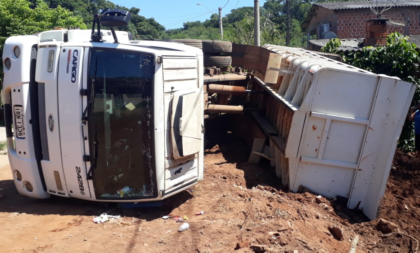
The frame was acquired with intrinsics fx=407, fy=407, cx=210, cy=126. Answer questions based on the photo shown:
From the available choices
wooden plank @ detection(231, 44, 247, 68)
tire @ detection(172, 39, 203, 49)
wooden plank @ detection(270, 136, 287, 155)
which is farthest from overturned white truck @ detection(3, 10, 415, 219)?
wooden plank @ detection(231, 44, 247, 68)

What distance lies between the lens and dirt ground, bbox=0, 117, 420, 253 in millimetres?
4309

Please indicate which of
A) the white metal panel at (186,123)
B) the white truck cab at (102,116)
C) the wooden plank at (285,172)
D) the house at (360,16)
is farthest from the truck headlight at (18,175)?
the house at (360,16)

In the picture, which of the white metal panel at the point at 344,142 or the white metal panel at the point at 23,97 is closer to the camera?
the white metal panel at the point at 23,97

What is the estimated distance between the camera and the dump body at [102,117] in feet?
15.8

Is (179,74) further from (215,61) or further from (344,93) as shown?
(215,61)

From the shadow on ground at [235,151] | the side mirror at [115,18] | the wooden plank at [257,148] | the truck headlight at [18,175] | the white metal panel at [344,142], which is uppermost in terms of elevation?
the side mirror at [115,18]

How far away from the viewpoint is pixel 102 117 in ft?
15.8

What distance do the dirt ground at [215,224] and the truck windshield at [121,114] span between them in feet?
2.21

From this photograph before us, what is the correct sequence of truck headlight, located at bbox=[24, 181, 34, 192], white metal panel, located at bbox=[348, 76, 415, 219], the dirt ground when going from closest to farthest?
the dirt ground, truck headlight, located at bbox=[24, 181, 34, 192], white metal panel, located at bbox=[348, 76, 415, 219]

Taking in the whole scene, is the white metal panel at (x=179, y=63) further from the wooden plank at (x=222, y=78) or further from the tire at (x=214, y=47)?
the tire at (x=214, y=47)

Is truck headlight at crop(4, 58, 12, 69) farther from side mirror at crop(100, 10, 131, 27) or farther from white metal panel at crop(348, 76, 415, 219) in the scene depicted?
white metal panel at crop(348, 76, 415, 219)

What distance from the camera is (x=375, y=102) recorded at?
18.6 ft

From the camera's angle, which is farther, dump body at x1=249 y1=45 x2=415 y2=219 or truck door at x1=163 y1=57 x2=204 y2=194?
dump body at x1=249 y1=45 x2=415 y2=219

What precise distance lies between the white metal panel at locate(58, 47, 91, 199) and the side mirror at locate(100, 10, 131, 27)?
1.62 feet
